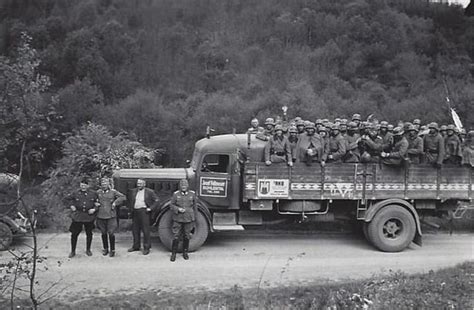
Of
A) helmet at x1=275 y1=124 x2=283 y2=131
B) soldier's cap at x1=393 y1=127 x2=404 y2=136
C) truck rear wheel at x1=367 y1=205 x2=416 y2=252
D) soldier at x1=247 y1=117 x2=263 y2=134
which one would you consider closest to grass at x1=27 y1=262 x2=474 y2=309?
truck rear wheel at x1=367 y1=205 x2=416 y2=252

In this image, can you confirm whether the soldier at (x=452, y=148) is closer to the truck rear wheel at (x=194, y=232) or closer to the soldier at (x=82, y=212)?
the truck rear wheel at (x=194, y=232)

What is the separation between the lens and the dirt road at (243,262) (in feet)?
27.1

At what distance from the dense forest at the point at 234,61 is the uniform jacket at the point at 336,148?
986cm

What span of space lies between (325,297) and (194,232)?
349 centimetres

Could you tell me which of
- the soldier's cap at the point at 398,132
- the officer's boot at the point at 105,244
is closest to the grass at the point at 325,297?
the officer's boot at the point at 105,244

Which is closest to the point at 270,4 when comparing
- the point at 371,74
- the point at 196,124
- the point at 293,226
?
the point at 371,74

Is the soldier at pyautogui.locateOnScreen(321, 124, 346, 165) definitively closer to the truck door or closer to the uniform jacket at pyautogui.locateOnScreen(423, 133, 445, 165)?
the uniform jacket at pyautogui.locateOnScreen(423, 133, 445, 165)

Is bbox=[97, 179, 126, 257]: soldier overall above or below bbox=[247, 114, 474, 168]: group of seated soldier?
below

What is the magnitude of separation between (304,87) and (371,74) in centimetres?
717

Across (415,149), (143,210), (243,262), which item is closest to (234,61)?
(415,149)

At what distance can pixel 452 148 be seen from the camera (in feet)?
33.8

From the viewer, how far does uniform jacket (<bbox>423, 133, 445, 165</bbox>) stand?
33.3ft

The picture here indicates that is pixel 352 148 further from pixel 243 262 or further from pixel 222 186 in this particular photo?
pixel 243 262

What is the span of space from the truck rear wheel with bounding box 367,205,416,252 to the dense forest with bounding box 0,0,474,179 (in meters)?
10.3
